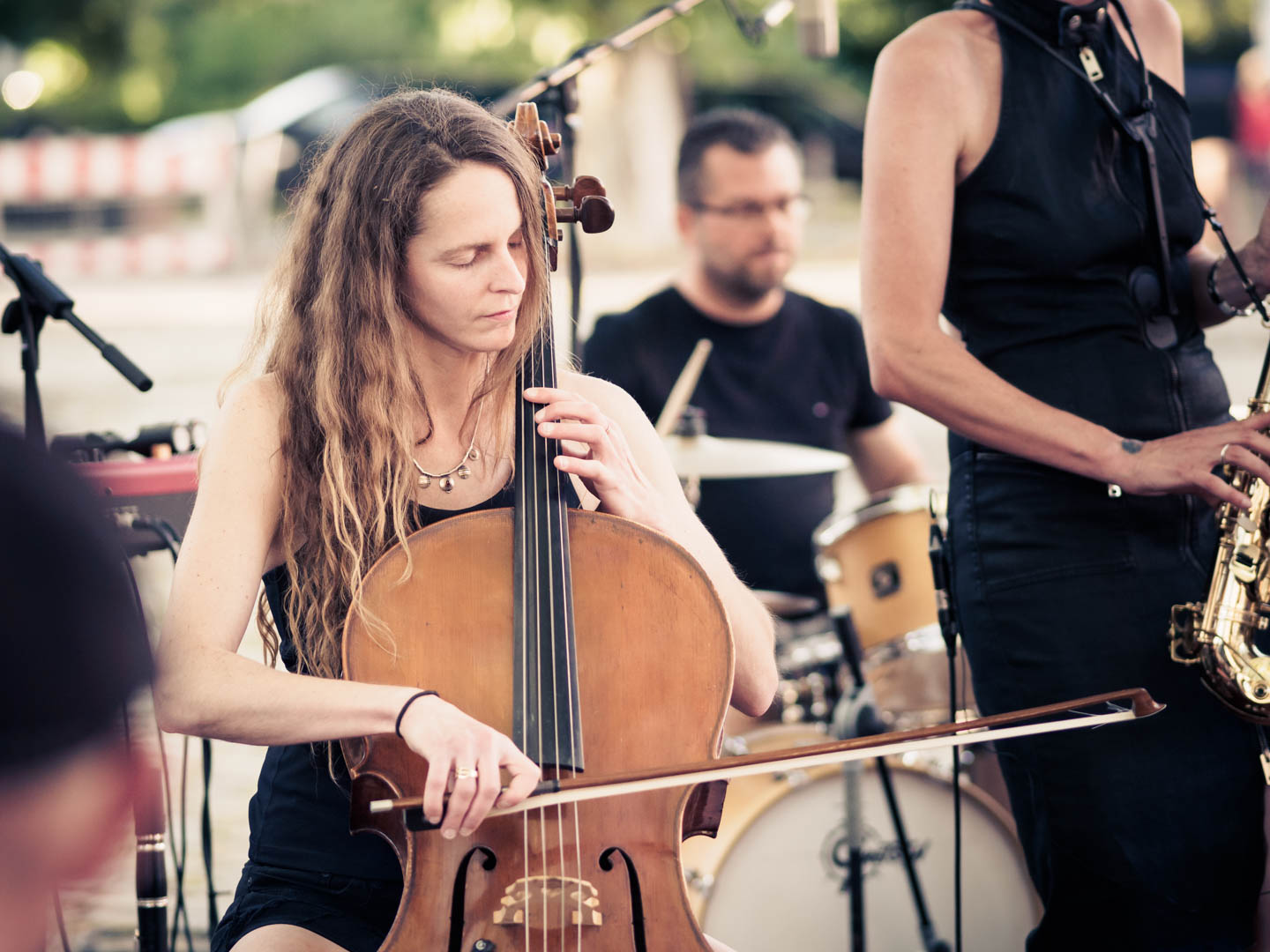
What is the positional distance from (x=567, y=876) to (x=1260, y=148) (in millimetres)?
15560

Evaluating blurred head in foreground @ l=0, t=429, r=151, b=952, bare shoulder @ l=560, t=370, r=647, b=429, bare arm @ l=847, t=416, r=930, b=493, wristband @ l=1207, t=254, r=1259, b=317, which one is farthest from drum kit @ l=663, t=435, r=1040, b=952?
blurred head in foreground @ l=0, t=429, r=151, b=952

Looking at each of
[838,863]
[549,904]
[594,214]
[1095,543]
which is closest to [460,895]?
[549,904]

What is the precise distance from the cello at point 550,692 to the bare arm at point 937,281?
1.55 ft

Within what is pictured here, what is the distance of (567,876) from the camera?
4.65 ft

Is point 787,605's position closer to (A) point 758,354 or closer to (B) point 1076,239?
(A) point 758,354

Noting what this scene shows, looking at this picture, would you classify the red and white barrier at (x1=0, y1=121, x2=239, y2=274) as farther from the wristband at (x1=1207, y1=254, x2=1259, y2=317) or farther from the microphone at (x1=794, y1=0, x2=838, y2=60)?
the wristband at (x1=1207, y1=254, x2=1259, y2=317)

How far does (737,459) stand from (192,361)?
25.2ft

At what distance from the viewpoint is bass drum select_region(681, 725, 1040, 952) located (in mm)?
2752

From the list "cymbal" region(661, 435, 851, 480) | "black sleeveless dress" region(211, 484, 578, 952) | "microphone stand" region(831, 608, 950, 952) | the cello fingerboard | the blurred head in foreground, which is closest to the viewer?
the blurred head in foreground

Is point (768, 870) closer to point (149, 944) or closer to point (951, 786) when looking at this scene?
point (951, 786)

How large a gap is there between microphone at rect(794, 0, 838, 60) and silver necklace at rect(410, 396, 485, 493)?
1643 millimetres

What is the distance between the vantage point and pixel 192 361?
9750mm

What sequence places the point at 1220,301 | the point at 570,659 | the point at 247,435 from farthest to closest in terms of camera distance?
the point at 1220,301, the point at 247,435, the point at 570,659

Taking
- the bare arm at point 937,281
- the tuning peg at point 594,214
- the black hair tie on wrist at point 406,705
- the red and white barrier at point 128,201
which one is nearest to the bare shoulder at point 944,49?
the bare arm at point 937,281
